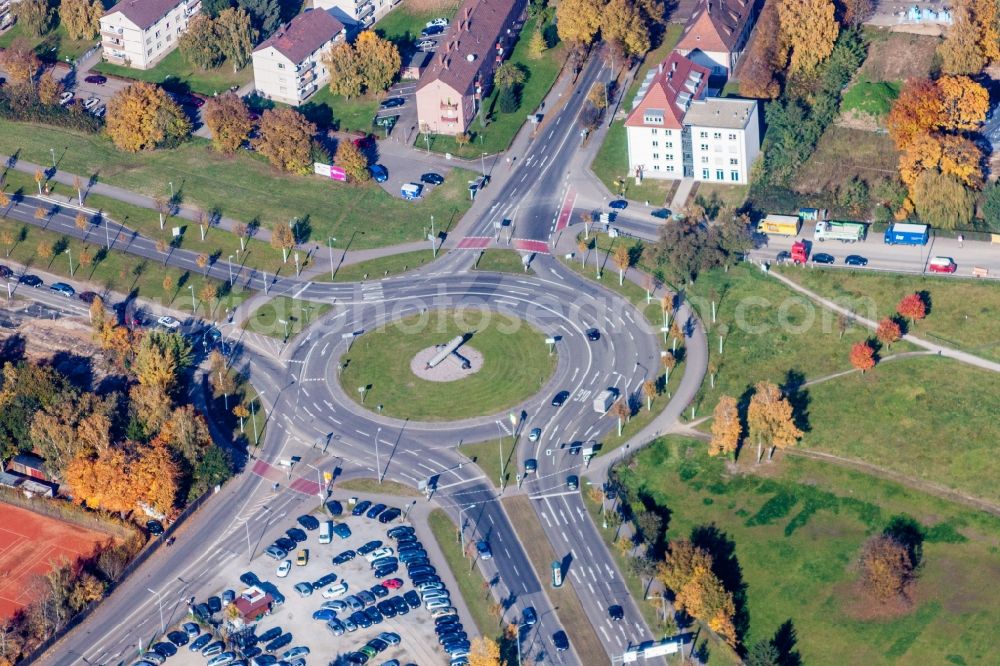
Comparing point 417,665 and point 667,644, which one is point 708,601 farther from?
point 417,665

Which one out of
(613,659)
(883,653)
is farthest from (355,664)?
(883,653)

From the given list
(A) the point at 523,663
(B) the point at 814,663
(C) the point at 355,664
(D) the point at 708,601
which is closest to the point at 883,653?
(B) the point at 814,663

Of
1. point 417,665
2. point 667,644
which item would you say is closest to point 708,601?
point 667,644

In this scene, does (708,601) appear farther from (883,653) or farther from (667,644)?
(883,653)

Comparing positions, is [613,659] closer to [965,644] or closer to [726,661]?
[726,661]

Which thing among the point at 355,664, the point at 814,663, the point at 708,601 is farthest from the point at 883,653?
the point at 355,664

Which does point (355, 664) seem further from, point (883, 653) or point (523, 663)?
point (883, 653)
